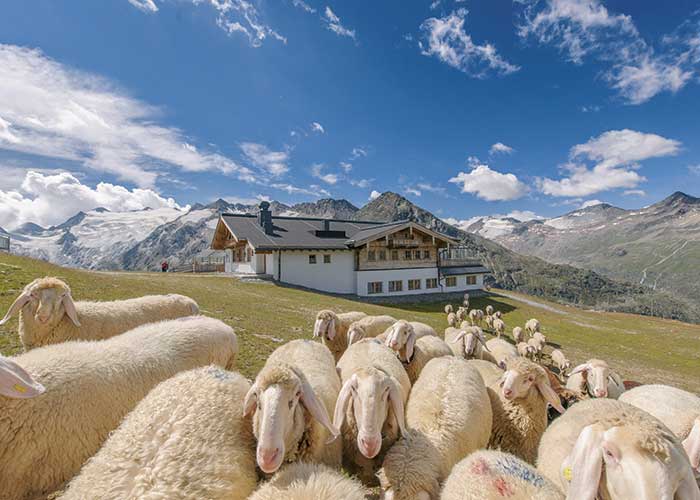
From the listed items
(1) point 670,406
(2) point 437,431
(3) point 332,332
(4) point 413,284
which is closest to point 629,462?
(2) point 437,431

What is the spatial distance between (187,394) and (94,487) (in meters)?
1.08

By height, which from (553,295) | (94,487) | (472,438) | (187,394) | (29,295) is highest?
(29,295)

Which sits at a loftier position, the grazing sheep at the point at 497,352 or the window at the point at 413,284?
the window at the point at 413,284

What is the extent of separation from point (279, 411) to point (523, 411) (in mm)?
4512

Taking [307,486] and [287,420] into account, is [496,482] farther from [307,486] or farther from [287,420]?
[287,420]

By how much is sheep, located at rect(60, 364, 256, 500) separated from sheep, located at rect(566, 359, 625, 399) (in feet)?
24.9

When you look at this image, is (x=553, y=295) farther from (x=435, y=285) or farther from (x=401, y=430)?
(x=401, y=430)

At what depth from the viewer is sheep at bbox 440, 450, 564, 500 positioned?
10.4 ft

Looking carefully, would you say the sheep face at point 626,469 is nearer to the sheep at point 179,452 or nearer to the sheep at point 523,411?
the sheep at point 523,411

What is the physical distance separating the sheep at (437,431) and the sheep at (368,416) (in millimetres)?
309

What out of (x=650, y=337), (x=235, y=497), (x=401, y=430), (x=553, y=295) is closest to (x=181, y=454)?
(x=235, y=497)

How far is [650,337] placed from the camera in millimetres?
28047

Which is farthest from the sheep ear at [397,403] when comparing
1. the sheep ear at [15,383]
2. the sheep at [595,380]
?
the sheep at [595,380]

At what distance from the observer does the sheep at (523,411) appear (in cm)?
524
